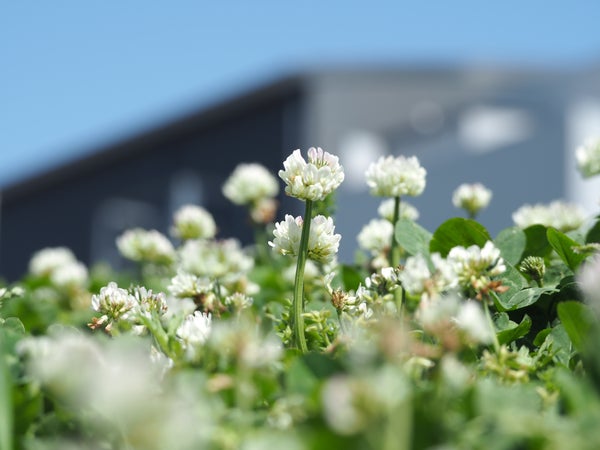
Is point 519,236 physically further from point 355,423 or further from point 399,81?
point 399,81

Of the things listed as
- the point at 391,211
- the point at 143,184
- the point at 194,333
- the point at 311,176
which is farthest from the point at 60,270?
the point at 143,184

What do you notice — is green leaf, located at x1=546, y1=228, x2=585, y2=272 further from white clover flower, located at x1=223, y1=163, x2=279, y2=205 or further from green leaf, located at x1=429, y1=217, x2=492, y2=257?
white clover flower, located at x1=223, y1=163, x2=279, y2=205

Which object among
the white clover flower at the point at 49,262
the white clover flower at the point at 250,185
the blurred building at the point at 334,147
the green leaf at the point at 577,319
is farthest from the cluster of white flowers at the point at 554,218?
the blurred building at the point at 334,147

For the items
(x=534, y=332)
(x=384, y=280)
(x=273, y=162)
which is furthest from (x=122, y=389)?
(x=273, y=162)

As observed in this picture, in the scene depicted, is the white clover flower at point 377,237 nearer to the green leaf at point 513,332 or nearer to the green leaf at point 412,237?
the green leaf at point 412,237

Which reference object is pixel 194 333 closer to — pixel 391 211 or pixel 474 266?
pixel 474 266
